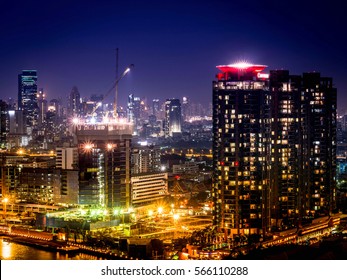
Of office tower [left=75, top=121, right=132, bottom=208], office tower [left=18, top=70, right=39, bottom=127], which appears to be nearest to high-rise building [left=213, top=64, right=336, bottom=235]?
office tower [left=75, top=121, right=132, bottom=208]

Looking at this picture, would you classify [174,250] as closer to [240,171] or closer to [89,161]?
[240,171]

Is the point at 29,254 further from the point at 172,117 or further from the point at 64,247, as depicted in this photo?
the point at 172,117

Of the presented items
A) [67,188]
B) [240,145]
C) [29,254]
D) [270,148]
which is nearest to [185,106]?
[67,188]

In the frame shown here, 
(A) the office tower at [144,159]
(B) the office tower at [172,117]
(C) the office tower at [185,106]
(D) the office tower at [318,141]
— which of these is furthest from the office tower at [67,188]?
(C) the office tower at [185,106]

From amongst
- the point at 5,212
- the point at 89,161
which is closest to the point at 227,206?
the point at 89,161

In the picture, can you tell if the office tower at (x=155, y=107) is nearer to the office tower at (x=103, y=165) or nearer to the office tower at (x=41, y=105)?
the office tower at (x=41, y=105)

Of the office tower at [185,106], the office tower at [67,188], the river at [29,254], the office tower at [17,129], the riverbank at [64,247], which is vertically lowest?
the river at [29,254]

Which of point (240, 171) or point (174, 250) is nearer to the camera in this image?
point (174, 250)

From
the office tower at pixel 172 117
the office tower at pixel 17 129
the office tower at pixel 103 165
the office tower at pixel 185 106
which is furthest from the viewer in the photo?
the office tower at pixel 185 106
